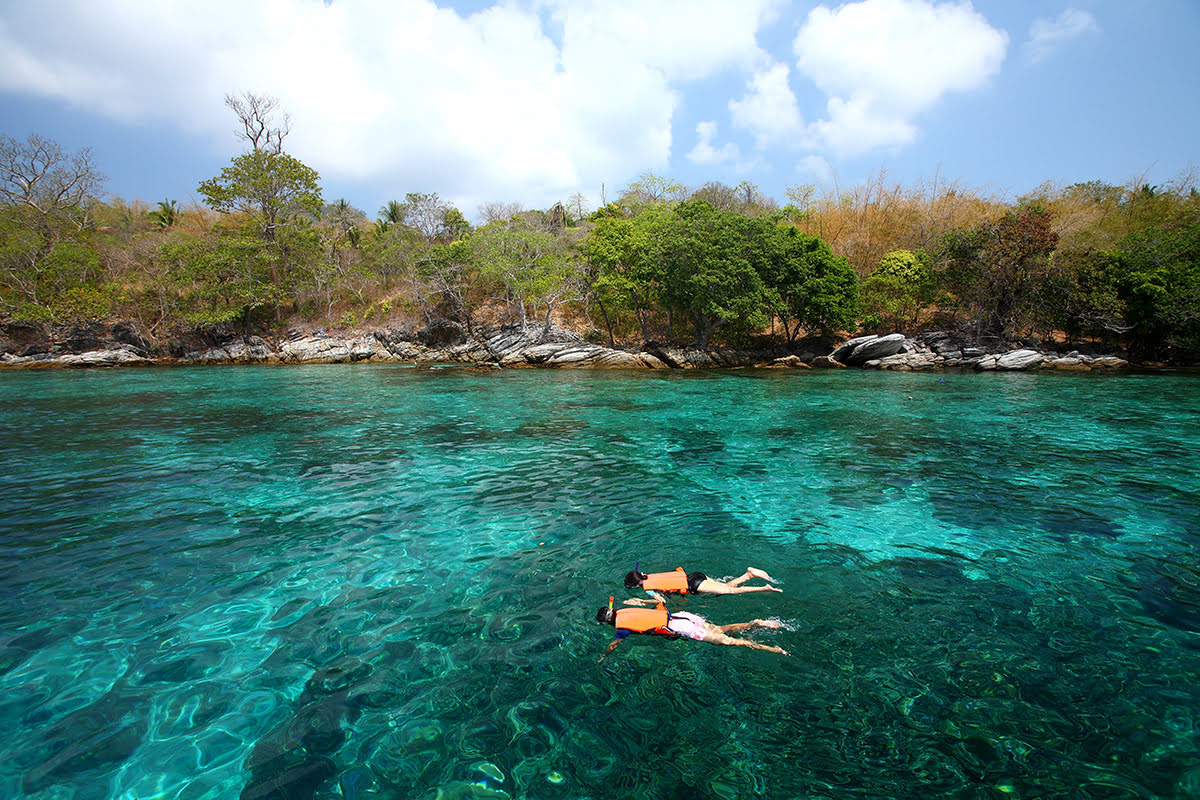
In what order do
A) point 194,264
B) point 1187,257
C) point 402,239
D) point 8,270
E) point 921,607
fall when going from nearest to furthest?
point 921,607 → point 1187,257 → point 8,270 → point 194,264 → point 402,239

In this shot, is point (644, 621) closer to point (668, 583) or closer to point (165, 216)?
point (668, 583)

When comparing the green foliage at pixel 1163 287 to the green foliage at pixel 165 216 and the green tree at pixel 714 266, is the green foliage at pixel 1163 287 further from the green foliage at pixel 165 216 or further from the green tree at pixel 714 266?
the green foliage at pixel 165 216

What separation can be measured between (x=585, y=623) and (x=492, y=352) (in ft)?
112

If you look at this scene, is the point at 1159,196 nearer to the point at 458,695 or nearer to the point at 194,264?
the point at 458,695

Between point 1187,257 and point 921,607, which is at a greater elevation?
point 1187,257

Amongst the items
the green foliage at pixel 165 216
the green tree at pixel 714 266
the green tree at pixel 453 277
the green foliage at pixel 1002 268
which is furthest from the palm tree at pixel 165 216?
the green foliage at pixel 1002 268

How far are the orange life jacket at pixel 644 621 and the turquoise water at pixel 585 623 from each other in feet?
0.52

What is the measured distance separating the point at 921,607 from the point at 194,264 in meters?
49.9

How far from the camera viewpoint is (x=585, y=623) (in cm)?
451

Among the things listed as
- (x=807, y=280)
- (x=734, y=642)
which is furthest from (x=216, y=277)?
(x=734, y=642)

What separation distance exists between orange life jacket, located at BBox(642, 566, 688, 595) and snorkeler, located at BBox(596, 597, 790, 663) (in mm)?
451

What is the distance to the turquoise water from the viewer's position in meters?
3.04

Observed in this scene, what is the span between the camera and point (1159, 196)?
112ft

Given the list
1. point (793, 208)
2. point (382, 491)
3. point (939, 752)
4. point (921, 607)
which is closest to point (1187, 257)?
point (793, 208)
